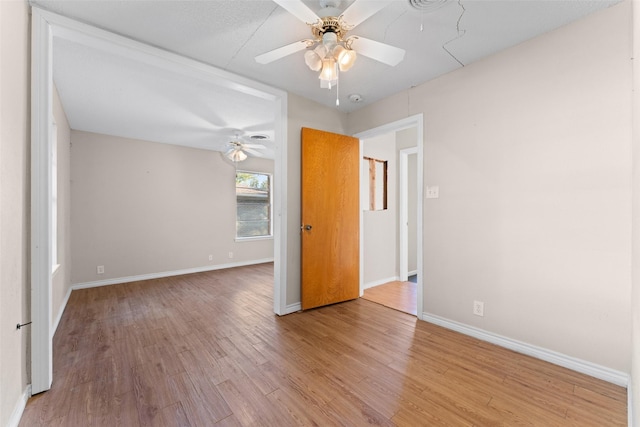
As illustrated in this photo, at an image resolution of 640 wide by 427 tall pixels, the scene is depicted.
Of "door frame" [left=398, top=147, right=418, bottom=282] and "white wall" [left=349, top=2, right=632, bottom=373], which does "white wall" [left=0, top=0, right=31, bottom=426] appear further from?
"door frame" [left=398, top=147, right=418, bottom=282]

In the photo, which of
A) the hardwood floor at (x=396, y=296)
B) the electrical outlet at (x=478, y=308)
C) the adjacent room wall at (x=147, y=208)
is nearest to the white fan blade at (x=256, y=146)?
the adjacent room wall at (x=147, y=208)

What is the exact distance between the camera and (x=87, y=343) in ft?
7.36

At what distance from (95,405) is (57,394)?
34 cm

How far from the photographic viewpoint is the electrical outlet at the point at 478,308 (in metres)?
2.28

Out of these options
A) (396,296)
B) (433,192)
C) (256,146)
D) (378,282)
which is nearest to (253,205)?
(256,146)

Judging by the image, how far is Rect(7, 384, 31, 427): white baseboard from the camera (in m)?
1.32

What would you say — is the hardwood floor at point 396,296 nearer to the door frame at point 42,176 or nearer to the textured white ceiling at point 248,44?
the textured white ceiling at point 248,44

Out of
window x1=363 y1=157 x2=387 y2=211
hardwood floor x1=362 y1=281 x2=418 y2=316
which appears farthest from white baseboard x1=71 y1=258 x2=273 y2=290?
window x1=363 y1=157 x2=387 y2=211

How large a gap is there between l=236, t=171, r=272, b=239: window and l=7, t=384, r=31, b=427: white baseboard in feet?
13.7

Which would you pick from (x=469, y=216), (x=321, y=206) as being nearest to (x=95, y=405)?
(x=321, y=206)

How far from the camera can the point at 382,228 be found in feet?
13.2

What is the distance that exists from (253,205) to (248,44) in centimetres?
428

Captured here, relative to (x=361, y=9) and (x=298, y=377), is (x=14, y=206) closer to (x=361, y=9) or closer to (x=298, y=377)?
(x=298, y=377)

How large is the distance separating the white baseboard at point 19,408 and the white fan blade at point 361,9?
2.80 metres
